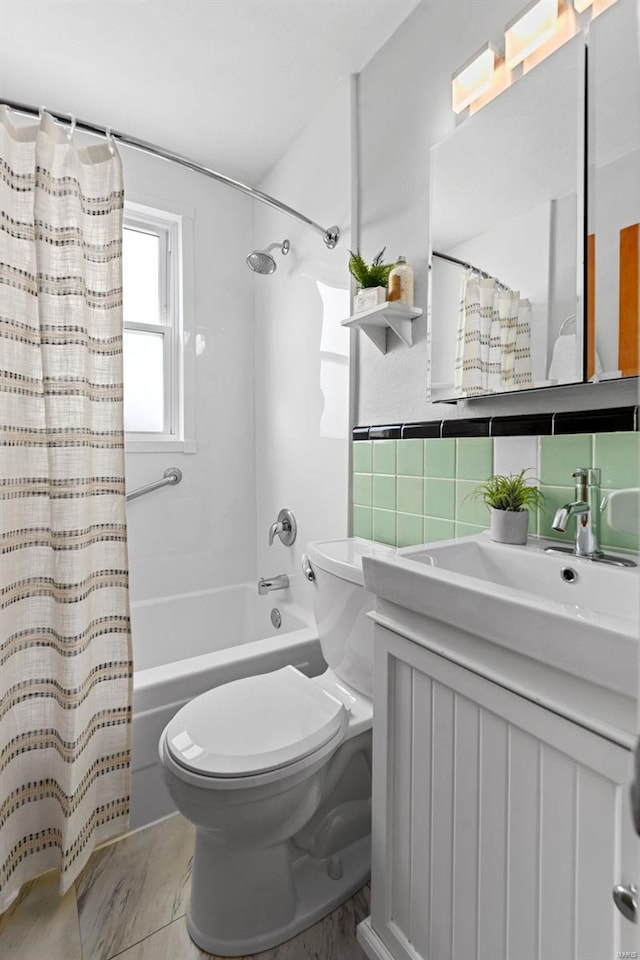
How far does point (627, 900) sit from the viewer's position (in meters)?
0.55

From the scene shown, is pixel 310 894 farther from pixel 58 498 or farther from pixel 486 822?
pixel 58 498

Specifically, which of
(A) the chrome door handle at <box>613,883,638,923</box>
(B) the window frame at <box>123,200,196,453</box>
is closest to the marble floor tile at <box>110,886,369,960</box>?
(A) the chrome door handle at <box>613,883,638,923</box>

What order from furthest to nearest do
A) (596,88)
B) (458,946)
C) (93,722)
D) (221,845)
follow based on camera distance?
(93,722), (221,845), (596,88), (458,946)

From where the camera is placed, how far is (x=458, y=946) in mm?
807

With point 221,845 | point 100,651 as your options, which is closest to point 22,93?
point 100,651

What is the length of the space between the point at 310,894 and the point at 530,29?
2.15 metres

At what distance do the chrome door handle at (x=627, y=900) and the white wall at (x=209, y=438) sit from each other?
2015mm

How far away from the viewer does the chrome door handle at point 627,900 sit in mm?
549

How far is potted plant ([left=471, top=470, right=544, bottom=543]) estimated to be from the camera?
1.14m

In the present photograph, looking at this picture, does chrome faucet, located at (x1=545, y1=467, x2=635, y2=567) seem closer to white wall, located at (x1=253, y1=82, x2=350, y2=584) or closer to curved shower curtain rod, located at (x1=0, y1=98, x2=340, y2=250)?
white wall, located at (x1=253, y1=82, x2=350, y2=584)

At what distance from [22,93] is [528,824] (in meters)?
2.64

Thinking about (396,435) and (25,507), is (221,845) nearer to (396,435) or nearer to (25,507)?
(25,507)

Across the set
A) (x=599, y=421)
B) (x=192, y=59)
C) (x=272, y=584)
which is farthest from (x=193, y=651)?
(x=192, y=59)

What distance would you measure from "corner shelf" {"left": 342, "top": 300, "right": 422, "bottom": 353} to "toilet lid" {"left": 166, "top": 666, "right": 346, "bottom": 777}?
1.05 meters
